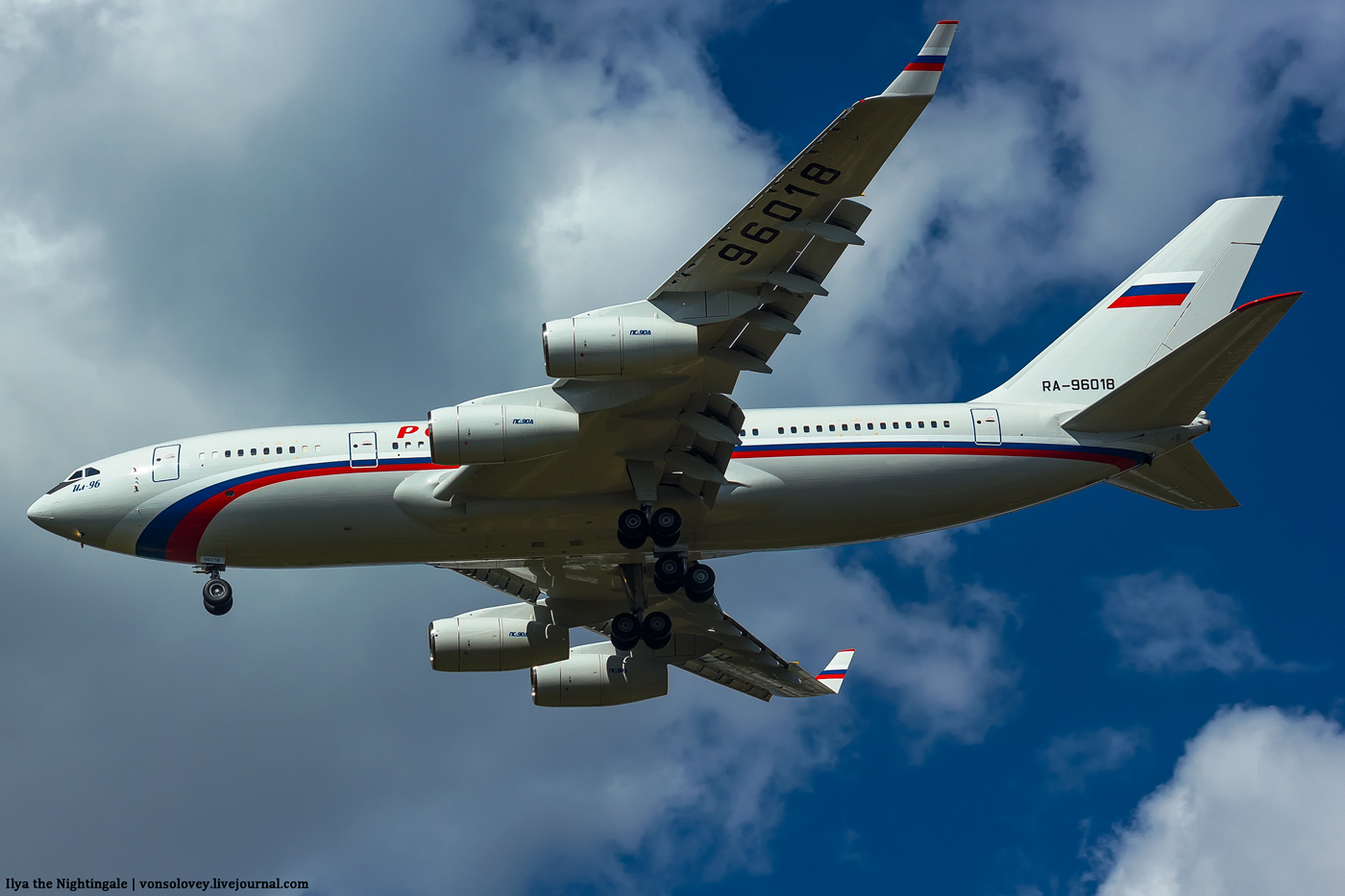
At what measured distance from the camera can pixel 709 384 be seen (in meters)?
25.6

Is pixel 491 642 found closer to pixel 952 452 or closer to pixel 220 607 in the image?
pixel 220 607

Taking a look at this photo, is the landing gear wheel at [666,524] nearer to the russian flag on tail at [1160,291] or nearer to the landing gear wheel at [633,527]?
the landing gear wheel at [633,527]

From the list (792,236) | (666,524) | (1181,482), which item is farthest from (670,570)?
(1181,482)

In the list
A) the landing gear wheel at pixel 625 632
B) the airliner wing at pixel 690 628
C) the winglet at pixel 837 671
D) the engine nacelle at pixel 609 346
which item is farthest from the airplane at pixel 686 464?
the winglet at pixel 837 671

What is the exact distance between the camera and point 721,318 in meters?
23.5

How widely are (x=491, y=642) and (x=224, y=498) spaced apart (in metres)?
7.72

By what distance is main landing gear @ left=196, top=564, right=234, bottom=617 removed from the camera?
2819 cm

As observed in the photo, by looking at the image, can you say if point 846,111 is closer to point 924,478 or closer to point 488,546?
point 924,478

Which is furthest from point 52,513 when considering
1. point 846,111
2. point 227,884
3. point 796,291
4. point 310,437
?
point 846,111

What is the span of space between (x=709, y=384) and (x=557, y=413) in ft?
9.48

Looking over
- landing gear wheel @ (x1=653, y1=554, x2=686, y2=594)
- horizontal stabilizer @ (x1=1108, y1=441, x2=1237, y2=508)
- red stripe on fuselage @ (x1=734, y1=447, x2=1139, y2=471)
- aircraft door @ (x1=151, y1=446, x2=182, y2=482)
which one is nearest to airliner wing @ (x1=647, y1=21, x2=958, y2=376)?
red stripe on fuselage @ (x1=734, y1=447, x2=1139, y2=471)

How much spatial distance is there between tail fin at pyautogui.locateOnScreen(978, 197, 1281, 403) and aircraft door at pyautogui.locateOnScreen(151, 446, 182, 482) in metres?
17.4

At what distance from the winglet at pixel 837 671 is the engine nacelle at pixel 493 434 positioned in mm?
14701

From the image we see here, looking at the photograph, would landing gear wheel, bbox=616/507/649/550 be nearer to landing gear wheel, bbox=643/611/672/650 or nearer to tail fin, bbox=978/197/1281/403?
landing gear wheel, bbox=643/611/672/650
